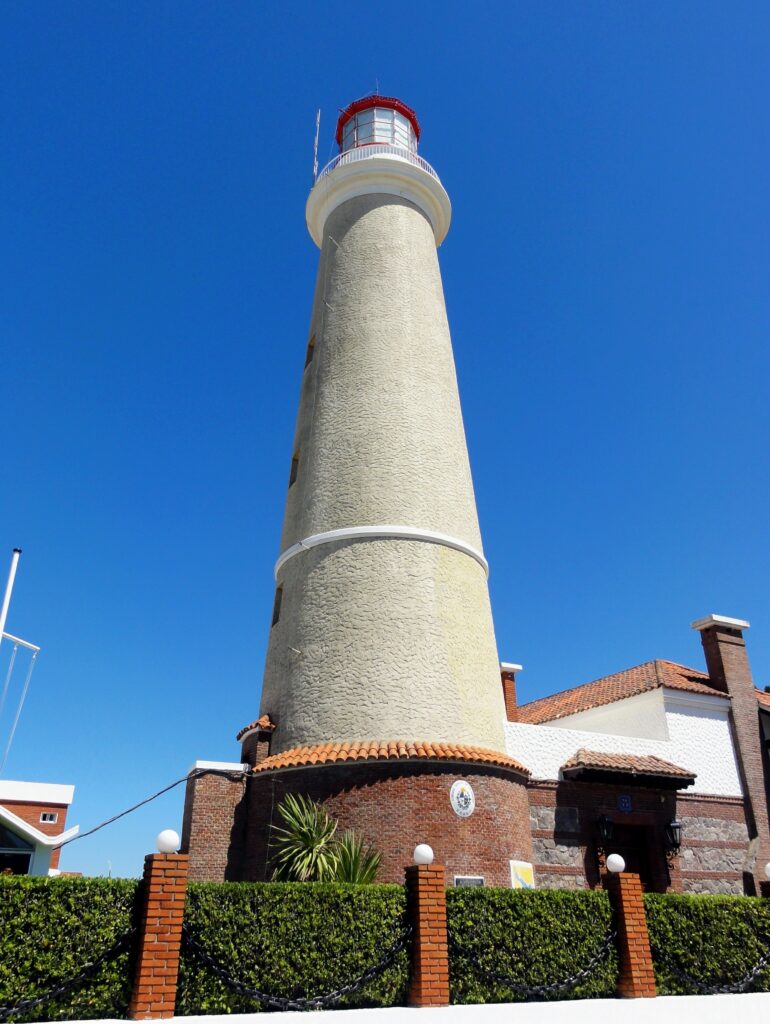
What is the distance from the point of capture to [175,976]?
8.78m

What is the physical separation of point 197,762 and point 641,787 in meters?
9.97

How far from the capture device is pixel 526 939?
10852mm

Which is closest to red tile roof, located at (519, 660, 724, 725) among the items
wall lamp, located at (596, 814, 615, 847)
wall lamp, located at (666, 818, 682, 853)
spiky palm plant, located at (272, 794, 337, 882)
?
wall lamp, located at (666, 818, 682, 853)

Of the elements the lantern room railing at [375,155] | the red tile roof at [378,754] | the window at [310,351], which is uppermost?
the lantern room railing at [375,155]

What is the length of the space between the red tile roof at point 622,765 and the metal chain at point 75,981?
35.5 ft

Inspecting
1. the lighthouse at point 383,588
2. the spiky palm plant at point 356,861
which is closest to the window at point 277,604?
the lighthouse at point 383,588

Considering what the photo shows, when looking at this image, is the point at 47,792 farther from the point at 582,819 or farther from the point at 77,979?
the point at 77,979

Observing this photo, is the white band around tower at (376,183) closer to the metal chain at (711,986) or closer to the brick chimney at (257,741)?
the brick chimney at (257,741)

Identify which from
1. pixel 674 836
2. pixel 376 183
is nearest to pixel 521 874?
pixel 674 836

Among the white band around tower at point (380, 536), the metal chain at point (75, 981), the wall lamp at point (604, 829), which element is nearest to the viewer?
the metal chain at point (75, 981)

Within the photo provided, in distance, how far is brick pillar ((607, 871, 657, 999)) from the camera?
1140 centimetres

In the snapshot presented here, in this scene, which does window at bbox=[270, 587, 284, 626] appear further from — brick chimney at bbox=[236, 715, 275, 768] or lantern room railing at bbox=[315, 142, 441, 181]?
lantern room railing at bbox=[315, 142, 441, 181]

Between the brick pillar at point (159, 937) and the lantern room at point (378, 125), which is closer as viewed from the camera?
the brick pillar at point (159, 937)

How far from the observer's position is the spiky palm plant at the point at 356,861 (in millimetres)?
12102
